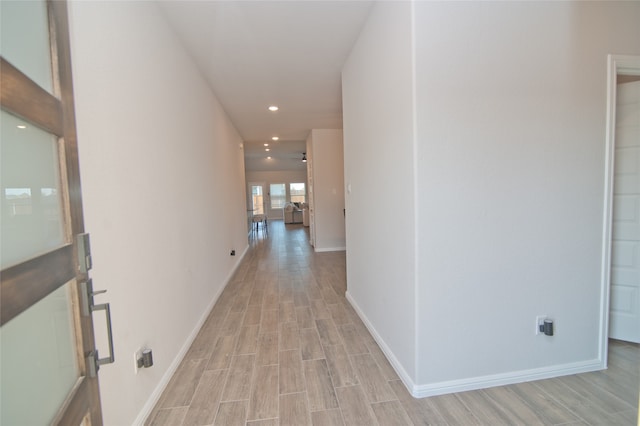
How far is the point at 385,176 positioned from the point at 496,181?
2.30 feet

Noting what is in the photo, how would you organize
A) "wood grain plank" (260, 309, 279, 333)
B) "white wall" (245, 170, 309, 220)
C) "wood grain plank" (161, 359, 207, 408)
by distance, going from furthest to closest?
"white wall" (245, 170, 309, 220)
"wood grain plank" (260, 309, 279, 333)
"wood grain plank" (161, 359, 207, 408)

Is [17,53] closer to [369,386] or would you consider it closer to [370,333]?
[369,386]

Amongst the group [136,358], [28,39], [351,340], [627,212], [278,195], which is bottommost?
[351,340]

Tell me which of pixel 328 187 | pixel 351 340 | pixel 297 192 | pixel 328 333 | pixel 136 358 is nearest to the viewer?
pixel 136 358

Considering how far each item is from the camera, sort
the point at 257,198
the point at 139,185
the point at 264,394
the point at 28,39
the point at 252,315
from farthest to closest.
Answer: the point at 257,198, the point at 252,315, the point at 264,394, the point at 139,185, the point at 28,39

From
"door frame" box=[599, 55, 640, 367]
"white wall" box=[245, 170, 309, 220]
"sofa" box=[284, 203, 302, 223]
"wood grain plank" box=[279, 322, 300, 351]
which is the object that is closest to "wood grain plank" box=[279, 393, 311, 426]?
"wood grain plank" box=[279, 322, 300, 351]

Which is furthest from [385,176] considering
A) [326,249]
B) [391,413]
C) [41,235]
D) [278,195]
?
[278,195]

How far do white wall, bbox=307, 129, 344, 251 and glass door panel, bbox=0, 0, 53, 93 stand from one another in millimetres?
5240

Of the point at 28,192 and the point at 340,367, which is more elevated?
the point at 28,192

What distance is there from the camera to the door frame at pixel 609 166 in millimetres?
1835

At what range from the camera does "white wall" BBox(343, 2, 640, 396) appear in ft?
5.37

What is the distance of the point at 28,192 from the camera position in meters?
0.78

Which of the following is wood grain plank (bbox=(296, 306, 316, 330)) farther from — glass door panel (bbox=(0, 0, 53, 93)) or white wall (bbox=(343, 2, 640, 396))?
glass door panel (bbox=(0, 0, 53, 93))

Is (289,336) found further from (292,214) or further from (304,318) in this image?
(292,214)
